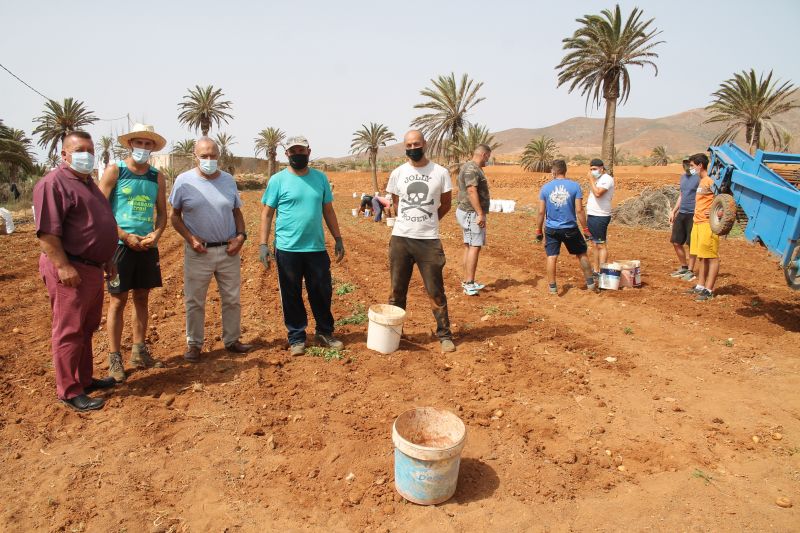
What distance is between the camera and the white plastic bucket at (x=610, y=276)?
741 cm

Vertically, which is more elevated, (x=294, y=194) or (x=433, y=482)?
(x=294, y=194)

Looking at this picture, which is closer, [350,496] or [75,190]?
[350,496]

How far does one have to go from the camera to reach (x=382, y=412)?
Answer: 3904 mm

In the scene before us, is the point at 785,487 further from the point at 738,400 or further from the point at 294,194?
the point at 294,194

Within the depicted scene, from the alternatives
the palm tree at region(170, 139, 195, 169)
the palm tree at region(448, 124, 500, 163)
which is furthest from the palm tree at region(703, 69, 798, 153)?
the palm tree at region(170, 139, 195, 169)

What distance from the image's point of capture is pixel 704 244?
6605 millimetres

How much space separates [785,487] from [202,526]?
339 cm

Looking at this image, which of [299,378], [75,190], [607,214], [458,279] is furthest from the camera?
[458,279]

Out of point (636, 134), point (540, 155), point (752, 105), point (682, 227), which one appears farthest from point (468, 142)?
point (636, 134)

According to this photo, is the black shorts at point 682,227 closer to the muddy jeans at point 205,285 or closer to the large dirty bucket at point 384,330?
the large dirty bucket at point 384,330

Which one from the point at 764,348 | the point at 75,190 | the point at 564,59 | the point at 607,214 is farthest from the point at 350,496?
the point at 564,59

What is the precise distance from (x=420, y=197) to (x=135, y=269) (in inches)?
103

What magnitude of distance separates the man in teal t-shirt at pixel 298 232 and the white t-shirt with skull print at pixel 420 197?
704 mm

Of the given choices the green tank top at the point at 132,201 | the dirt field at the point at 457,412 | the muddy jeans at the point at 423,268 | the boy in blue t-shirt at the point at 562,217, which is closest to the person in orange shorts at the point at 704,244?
the dirt field at the point at 457,412
